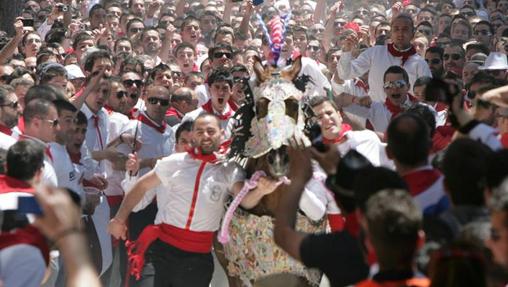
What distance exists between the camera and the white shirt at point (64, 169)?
8391 mm

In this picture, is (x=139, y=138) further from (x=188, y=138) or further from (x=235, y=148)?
(x=235, y=148)

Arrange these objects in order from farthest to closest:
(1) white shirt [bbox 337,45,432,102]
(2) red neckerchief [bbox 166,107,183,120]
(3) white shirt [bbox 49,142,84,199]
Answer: (1) white shirt [bbox 337,45,432,102] < (2) red neckerchief [bbox 166,107,183,120] < (3) white shirt [bbox 49,142,84,199]

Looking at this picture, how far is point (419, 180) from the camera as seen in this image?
17.6 ft

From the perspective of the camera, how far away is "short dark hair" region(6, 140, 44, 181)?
616cm

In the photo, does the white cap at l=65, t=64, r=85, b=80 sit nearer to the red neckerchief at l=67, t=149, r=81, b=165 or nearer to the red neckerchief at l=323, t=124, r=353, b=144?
the red neckerchief at l=67, t=149, r=81, b=165

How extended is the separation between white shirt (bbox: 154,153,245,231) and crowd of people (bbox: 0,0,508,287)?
0.4 inches

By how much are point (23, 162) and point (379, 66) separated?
5259 mm

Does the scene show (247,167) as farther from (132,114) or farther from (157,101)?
(132,114)

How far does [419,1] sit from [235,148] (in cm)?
1298

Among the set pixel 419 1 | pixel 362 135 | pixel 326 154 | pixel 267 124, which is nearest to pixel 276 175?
pixel 267 124

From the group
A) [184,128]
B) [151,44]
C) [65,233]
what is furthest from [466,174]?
[151,44]

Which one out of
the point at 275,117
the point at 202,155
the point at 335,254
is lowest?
the point at 202,155

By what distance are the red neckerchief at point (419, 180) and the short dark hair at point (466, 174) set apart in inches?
11.1

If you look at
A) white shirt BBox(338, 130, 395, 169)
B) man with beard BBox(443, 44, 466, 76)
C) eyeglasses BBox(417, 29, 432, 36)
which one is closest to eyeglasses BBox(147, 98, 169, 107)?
white shirt BBox(338, 130, 395, 169)
